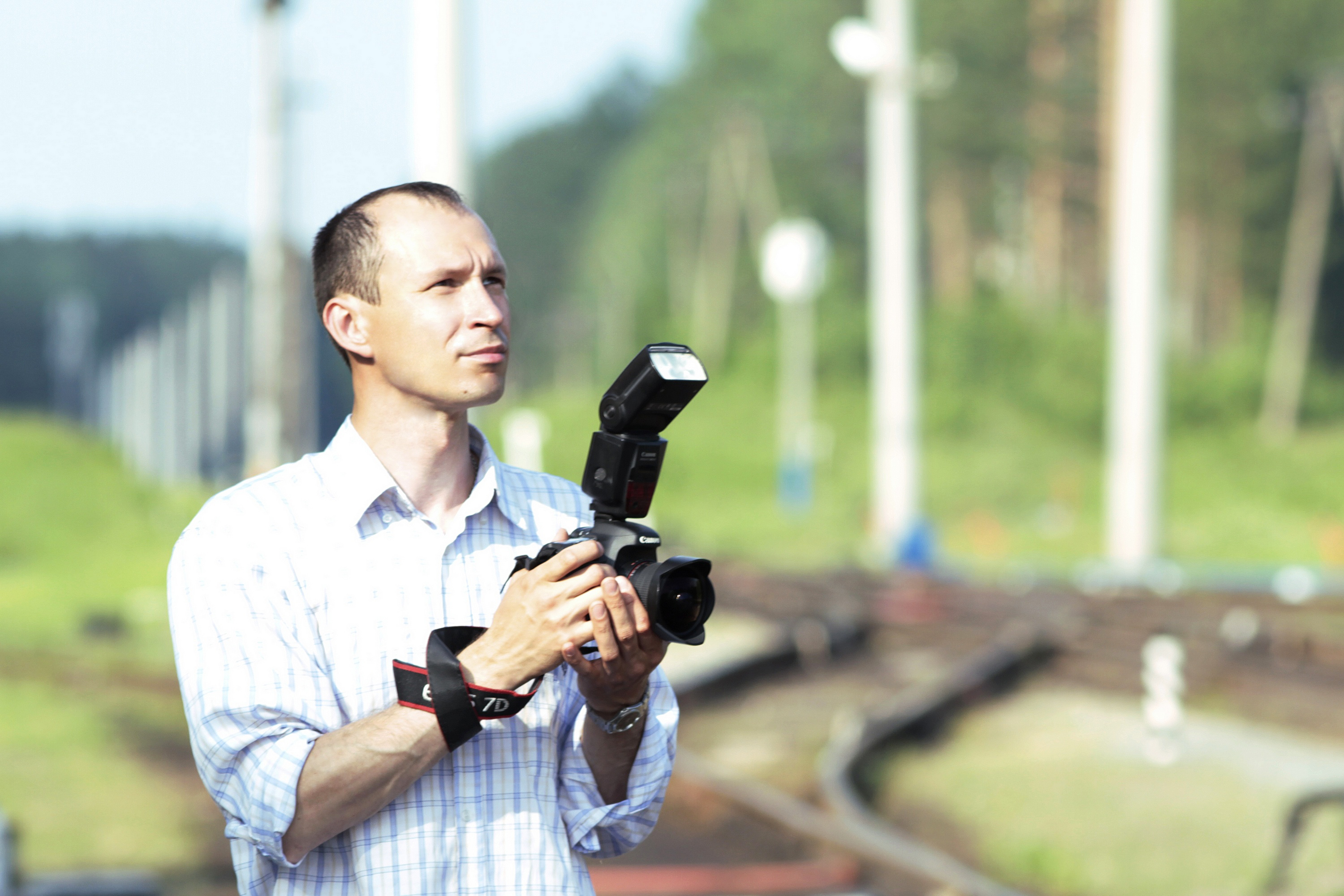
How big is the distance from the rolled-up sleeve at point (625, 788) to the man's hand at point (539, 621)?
0.29 metres

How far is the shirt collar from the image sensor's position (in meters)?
2.24

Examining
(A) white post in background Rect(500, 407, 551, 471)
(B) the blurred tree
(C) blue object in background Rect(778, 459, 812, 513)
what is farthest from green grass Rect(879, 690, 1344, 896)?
(B) the blurred tree

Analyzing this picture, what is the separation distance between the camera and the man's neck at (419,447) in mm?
2312

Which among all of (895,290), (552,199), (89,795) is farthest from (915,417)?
(552,199)

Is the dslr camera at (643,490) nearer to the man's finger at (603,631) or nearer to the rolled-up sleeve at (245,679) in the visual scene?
the man's finger at (603,631)

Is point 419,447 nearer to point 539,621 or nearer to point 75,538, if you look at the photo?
point 539,621

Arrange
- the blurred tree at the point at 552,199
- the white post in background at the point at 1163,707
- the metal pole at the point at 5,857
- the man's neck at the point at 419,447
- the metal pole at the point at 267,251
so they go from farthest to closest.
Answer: the blurred tree at the point at 552,199, the metal pole at the point at 267,251, the white post in background at the point at 1163,707, the metal pole at the point at 5,857, the man's neck at the point at 419,447

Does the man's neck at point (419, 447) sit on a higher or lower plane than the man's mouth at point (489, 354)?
lower

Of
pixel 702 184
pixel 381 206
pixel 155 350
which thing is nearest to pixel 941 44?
pixel 702 184

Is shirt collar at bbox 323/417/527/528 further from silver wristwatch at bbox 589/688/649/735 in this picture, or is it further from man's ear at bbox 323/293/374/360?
silver wristwatch at bbox 589/688/649/735

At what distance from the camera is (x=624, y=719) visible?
225cm

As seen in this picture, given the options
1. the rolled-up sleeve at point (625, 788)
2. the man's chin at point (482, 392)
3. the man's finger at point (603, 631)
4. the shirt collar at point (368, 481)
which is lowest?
the rolled-up sleeve at point (625, 788)

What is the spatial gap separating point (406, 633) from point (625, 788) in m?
0.41

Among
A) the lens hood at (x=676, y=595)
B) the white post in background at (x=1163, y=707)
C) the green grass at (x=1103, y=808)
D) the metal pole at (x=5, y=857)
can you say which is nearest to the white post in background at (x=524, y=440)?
the green grass at (x=1103, y=808)
